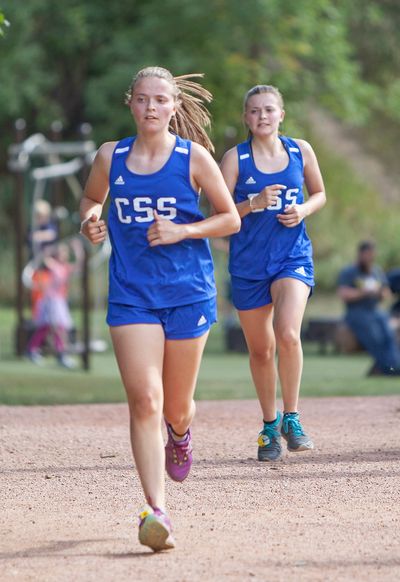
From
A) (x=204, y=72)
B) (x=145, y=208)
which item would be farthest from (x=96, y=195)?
(x=204, y=72)

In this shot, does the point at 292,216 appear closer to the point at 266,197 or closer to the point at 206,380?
the point at 266,197

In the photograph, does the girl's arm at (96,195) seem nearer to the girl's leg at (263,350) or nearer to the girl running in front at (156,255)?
the girl running in front at (156,255)

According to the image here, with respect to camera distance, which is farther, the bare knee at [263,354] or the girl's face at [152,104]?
the bare knee at [263,354]

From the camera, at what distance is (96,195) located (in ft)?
20.9

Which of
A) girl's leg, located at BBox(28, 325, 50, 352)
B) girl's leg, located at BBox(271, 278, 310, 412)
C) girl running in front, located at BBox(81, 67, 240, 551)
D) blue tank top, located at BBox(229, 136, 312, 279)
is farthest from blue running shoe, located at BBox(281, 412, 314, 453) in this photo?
girl's leg, located at BBox(28, 325, 50, 352)

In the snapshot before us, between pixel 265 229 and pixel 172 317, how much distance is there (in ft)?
6.91

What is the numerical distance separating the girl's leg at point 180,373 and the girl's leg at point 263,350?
1799 mm

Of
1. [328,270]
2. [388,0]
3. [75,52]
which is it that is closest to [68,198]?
[75,52]

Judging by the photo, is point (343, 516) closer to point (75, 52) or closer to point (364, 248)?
point (364, 248)

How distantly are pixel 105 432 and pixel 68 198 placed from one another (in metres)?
26.6

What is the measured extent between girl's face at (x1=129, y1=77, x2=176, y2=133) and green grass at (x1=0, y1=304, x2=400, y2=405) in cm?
656

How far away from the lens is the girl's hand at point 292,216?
785 cm

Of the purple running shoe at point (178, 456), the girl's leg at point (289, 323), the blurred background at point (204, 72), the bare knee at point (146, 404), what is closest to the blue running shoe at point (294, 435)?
the girl's leg at point (289, 323)

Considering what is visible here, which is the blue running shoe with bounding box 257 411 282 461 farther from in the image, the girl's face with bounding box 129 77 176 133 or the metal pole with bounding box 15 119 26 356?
the metal pole with bounding box 15 119 26 356
